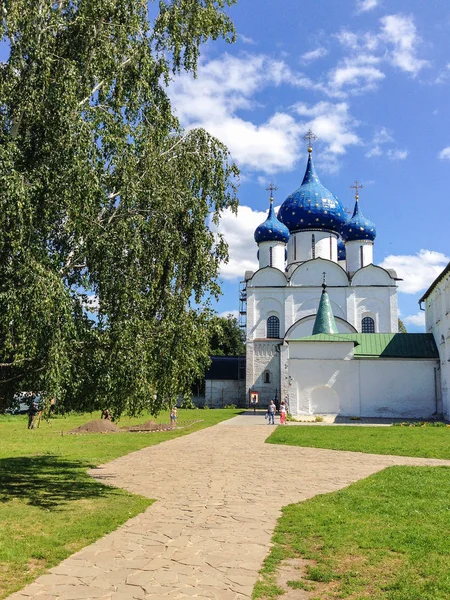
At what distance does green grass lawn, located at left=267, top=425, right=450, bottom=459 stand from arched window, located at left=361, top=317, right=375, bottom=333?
17.7 metres

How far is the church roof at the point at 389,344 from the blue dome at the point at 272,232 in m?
12.2

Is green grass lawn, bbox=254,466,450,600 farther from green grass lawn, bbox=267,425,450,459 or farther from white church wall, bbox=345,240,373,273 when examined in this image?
white church wall, bbox=345,240,373,273

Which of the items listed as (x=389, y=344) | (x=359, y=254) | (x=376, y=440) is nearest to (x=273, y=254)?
(x=359, y=254)

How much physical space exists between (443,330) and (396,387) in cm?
409

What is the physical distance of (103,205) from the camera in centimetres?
847

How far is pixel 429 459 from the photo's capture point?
13.4m

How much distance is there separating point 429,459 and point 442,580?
902 centimetres

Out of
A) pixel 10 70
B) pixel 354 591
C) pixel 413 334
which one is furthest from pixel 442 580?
pixel 413 334

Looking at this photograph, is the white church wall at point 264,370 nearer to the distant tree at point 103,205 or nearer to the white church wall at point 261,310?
the white church wall at point 261,310

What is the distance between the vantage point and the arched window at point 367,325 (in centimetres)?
3994

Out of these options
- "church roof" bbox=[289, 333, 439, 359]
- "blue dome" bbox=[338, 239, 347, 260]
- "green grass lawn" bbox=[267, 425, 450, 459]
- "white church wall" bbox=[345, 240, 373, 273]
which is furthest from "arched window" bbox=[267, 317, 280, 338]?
"green grass lawn" bbox=[267, 425, 450, 459]

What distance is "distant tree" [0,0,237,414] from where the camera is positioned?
24.1ft

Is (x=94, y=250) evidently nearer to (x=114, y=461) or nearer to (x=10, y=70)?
(x=10, y=70)

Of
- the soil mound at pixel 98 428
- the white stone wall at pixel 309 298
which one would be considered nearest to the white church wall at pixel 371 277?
the white stone wall at pixel 309 298
